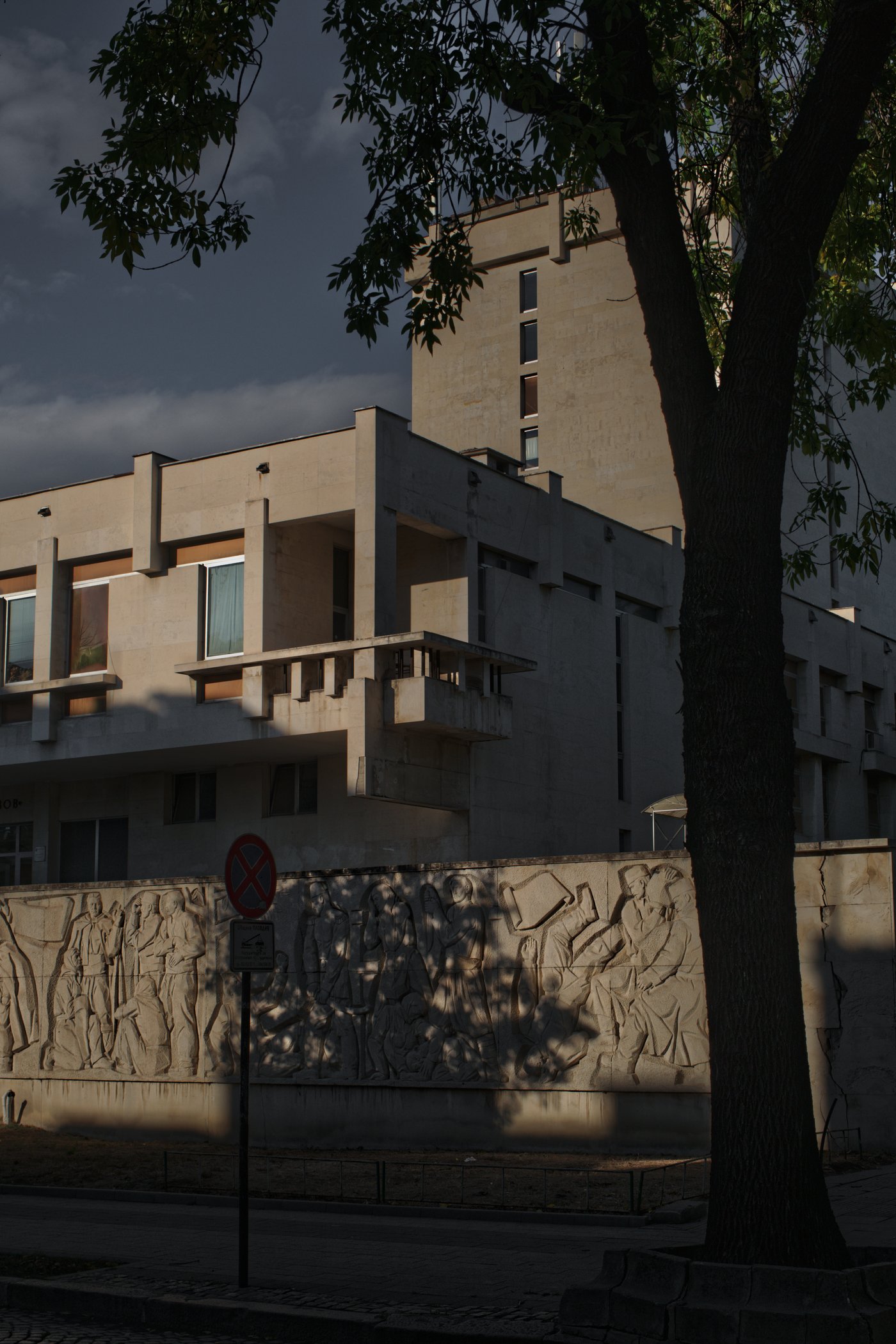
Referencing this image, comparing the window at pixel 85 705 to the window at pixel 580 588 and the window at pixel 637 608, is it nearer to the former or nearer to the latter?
the window at pixel 580 588

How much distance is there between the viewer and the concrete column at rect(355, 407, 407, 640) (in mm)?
28172

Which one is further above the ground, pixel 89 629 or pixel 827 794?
pixel 89 629

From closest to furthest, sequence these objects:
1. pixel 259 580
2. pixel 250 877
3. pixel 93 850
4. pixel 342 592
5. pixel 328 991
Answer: pixel 250 877 → pixel 328 991 → pixel 259 580 → pixel 342 592 → pixel 93 850

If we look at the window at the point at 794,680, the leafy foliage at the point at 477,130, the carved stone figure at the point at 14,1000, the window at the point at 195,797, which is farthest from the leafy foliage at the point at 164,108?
the window at the point at 794,680

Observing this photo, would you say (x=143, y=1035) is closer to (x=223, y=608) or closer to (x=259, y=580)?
(x=259, y=580)

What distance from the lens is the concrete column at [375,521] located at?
2817cm

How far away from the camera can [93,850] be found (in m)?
33.6

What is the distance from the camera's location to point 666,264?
380 inches

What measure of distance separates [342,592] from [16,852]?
9.65 metres

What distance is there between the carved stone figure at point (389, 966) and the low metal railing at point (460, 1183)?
209 centimetres

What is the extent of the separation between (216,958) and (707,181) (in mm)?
13011

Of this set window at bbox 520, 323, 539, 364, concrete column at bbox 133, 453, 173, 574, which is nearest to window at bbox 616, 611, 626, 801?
concrete column at bbox 133, 453, 173, 574

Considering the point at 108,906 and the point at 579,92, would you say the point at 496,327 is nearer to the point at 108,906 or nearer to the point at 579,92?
the point at 108,906

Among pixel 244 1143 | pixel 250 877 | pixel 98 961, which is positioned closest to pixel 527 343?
pixel 98 961
